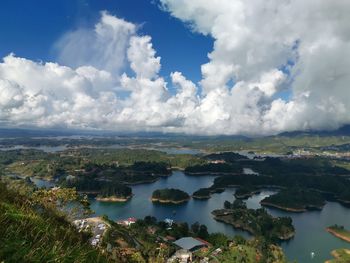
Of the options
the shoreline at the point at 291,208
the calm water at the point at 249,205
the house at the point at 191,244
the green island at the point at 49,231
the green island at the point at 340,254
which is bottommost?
the shoreline at the point at 291,208

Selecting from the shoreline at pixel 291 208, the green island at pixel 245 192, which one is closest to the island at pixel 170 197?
the green island at pixel 245 192

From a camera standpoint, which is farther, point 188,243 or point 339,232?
point 339,232

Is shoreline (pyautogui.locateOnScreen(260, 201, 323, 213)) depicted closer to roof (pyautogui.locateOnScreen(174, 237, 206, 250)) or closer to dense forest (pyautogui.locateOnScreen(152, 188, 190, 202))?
dense forest (pyautogui.locateOnScreen(152, 188, 190, 202))

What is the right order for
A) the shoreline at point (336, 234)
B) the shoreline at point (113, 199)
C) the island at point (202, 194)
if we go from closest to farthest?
the shoreline at point (336, 234), the shoreline at point (113, 199), the island at point (202, 194)

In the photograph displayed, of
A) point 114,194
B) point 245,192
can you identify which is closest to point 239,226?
point 245,192

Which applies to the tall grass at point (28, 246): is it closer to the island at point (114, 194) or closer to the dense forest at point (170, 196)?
the dense forest at point (170, 196)

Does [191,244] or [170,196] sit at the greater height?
[191,244]

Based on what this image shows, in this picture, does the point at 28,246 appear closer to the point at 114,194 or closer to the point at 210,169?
the point at 114,194
